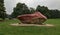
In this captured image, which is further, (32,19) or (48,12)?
(48,12)

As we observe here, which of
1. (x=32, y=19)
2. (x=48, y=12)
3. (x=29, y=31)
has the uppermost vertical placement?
(x=29, y=31)

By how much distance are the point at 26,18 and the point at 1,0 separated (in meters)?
16.0

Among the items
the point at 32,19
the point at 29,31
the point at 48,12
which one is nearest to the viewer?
the point at 29,31

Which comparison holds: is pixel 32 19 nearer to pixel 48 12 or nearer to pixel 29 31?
pixel 29 31

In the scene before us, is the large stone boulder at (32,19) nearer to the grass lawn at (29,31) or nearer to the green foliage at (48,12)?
the grass lawn at (29,31)

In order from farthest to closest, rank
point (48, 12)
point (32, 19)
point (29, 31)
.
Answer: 1. point (48, 12)
2. point (32, 19)
3. point (29, 31)

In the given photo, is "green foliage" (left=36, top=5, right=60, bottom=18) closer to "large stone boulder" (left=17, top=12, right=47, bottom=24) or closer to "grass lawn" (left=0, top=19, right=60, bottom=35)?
"large stone boulder" (left=17, top=12, right=47, bottom=24)

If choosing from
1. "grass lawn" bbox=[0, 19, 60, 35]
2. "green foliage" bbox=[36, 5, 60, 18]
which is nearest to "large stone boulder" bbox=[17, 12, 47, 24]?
"grass lawn" bbox=[0, 19, 60, 35]

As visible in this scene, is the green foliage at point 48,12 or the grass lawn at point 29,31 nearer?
the grass lawn at point 29,31

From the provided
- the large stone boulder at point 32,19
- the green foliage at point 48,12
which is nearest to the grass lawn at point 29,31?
the large stone boulder at point 32,19

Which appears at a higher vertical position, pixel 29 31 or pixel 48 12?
pixel 29 31

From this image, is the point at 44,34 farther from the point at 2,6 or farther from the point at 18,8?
the point at 18,8

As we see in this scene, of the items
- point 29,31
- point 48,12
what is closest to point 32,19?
point 29,31

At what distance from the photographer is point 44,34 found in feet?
57.1
